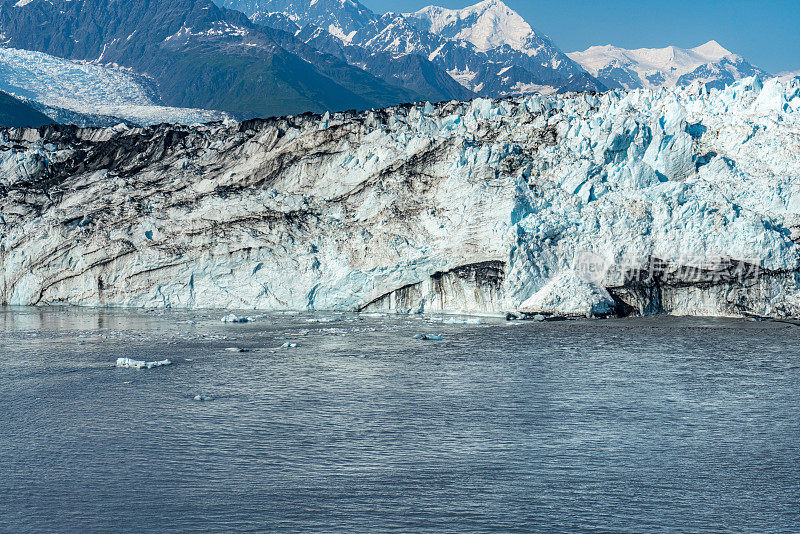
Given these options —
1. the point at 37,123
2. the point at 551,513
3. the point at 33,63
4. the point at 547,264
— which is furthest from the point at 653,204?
the point at 33,63

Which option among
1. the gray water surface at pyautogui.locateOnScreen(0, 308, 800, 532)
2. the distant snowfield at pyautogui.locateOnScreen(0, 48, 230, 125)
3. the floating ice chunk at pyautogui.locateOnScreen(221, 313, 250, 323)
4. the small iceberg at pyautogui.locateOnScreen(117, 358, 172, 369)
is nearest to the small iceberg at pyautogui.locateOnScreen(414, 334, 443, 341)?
the gray water surface at pyautogui.locateOnScreen(0, 308, 800, 532)

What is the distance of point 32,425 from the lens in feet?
47.1

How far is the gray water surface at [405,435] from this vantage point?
1024 cm

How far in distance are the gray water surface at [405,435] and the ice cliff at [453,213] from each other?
5065 millimetres

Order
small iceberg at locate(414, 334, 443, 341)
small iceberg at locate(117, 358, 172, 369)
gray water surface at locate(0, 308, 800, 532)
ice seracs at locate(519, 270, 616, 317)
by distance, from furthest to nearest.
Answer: ice seracs at locate(519, 270, 616, 317), small iceberg at locate(414, 334, 443, 341), small iceberg at locate(117, 358, 172, 369), gray water surface at locate(0, 308, 800, 532)

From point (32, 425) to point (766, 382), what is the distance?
16.0 meters

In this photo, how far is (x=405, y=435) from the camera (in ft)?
44.7

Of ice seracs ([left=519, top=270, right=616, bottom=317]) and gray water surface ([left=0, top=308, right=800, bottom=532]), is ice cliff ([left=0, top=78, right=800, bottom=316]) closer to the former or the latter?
ice seracs ([left=519, top=270, right=616, bottom=317])

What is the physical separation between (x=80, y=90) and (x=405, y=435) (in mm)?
170380

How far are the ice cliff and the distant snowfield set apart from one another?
110 meters

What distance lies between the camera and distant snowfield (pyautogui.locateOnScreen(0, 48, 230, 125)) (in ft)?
490

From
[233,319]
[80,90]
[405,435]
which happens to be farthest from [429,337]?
[80,90]

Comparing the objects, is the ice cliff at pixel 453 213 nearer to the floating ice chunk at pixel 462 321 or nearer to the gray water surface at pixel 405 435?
the floating ice chunk at pixel 462 321

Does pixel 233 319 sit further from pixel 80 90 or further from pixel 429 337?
pixel 80 90
